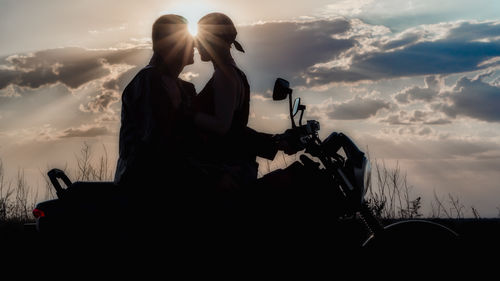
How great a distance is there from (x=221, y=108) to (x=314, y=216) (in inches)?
36.2

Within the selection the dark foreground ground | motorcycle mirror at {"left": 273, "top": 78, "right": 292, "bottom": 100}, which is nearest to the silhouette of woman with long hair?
the dark foreground ground

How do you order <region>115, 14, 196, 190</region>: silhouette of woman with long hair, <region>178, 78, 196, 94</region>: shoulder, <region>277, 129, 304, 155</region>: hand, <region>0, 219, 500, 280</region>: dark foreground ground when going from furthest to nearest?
<region>178, 78, 196, 94</region>: shoulder < <region>277, 129, 304, 155</region>: hand < <region>115, 14, 196, 190</region>: silhouette of woman with long hair < <region>0, 219, 500, 280</region>: dark foreground ground

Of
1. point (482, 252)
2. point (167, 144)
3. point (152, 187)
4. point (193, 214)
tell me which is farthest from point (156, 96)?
point (482, 252)

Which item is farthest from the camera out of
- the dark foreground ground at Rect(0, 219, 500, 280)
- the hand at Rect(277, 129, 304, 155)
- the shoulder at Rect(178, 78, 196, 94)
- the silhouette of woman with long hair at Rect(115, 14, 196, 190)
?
the shoulder at Rect(178, 78, 196, 94)

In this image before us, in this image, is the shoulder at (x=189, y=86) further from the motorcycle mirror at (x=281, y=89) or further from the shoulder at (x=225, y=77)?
the motorcycle mirror at (x=281, y=89)

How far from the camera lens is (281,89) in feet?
10.8

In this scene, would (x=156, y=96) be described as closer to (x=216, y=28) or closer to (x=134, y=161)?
(x=134, y=161)

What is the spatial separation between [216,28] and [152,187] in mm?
1197

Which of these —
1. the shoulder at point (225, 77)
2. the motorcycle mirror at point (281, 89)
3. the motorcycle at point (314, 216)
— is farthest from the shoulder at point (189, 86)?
the motorcycle at point (314, 216)

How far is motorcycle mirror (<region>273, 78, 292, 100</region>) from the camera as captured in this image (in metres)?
3.29

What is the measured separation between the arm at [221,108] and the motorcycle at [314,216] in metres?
0.47

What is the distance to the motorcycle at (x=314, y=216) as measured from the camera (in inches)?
119

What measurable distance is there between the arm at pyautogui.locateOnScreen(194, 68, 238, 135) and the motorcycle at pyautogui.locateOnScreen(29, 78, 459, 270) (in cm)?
47

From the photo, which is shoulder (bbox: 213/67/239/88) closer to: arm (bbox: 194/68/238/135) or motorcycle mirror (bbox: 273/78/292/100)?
arm (bbox: 194/68/238/135)
